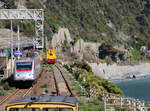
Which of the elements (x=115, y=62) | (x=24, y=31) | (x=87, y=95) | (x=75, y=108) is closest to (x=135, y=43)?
(x=115, y=62)

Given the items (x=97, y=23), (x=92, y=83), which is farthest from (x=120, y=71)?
(x=92, y=83)

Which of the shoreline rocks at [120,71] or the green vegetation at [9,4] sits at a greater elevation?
the green vegetation at [9,4]

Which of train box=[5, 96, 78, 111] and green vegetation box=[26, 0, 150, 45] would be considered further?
green vegetation box=[26, 0, 150, 45]

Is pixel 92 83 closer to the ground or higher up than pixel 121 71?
higher up

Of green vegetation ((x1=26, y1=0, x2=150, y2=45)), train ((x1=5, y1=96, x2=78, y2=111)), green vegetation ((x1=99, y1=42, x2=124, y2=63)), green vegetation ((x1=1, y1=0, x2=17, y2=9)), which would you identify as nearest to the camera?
train ((x1=5, y1=96, x2=78, y2=111))

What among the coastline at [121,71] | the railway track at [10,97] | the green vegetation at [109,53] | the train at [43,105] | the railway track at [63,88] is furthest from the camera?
the green vegetation at [109,53]

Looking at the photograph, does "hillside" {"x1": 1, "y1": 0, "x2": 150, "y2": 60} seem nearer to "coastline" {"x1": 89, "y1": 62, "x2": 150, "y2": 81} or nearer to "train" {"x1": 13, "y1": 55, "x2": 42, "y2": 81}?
"coastline" {"x1": 89, "y1": 62, "x2": 150, "y2": 81}

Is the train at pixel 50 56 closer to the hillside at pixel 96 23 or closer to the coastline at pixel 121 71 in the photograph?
the hillside at pixel 96 23

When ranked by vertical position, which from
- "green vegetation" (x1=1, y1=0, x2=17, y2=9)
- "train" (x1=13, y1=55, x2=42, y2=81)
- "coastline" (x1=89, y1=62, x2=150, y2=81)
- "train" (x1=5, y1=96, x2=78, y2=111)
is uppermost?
"green vegetation" (x1=1, y1=0, x2=17, y2=9)

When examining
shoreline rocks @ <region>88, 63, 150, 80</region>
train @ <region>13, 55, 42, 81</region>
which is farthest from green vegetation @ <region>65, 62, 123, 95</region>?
shoreline rocks @ <region>88, 63, 150, 80</region>

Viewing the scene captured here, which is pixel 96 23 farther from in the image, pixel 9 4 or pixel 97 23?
pixel 9 4

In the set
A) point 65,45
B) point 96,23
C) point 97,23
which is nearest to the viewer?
point 65,45

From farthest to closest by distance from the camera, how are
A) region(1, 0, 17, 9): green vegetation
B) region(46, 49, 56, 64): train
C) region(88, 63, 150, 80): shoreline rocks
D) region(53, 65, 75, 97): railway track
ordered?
region(88, 63, 150, 80): shoreline rocks
region(1, 0, 17, 9): green vegetation
region(46, 49, 56, 64): train
region(53, 65, 75, 97): railway track

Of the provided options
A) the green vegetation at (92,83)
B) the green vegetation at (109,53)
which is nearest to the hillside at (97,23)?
the green vegetation at (109,53)
